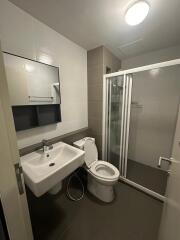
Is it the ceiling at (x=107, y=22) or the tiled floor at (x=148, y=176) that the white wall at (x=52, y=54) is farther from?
the tiled floor at (x=148, y=176)

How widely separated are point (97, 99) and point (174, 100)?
134 centimetres

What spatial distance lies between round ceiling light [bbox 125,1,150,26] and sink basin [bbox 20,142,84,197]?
154cm

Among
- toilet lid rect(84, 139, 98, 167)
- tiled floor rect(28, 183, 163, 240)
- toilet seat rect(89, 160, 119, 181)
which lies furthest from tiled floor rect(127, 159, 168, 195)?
toilet lid rect(84, 139, 98, 167)

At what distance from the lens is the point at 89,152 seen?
1.75m

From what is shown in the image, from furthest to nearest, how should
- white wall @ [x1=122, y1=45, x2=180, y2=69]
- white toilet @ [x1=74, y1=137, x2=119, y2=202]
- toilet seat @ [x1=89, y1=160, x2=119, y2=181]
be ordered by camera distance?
white wall @ [x1=122, y1=45, x2=180, y2=69]
toilet seat @ [x1=89, y1=160, x2=119, y2=181]
white toilet @ [x1=74, y1=137, x2=119, y2=202]

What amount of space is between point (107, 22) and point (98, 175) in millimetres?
1903

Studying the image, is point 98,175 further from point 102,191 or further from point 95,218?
point 95,218

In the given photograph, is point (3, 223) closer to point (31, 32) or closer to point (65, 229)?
point (65, 229)

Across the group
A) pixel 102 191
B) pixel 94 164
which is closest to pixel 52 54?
pixel 94 164

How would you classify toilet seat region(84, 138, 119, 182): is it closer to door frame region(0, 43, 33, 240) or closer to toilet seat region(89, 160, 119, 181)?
toilet seat region(89, 160, 119, 181)

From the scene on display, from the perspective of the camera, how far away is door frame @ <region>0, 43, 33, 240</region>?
0.48 m

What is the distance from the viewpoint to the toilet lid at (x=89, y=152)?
1692mm

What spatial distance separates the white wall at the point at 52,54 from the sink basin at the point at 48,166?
210 millimetres

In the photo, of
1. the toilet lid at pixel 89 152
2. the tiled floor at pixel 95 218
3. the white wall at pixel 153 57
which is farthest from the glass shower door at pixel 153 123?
the toilet lid at pixel 89 152
